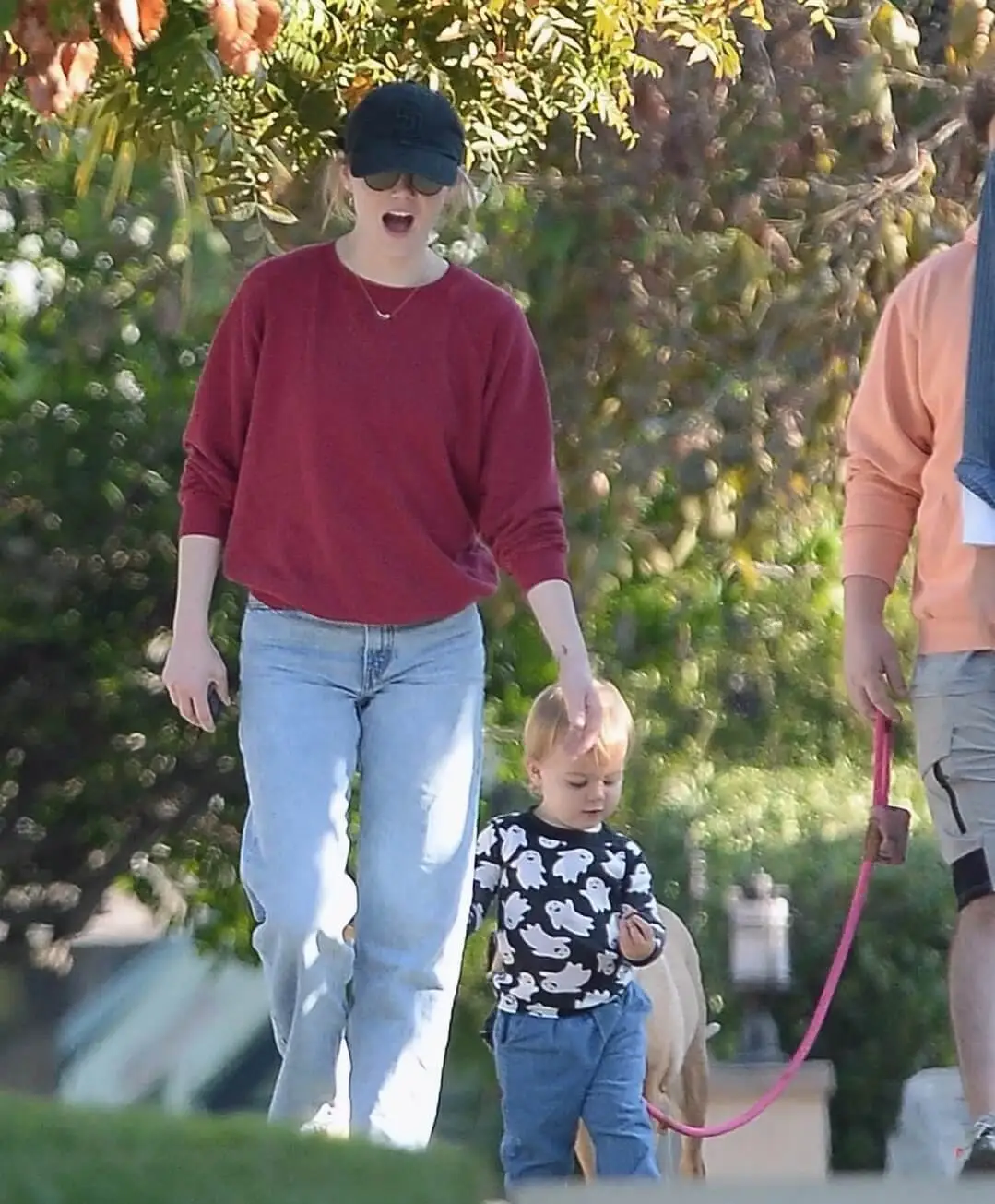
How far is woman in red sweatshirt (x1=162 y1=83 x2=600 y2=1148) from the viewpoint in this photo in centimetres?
353

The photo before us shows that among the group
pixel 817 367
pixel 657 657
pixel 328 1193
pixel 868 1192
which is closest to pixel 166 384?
pixel 817 367

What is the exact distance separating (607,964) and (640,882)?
0.52 ft

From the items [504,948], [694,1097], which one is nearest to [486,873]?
[504,948]

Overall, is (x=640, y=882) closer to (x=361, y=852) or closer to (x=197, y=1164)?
(x=361, y=852)

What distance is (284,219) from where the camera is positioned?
14.0 feet

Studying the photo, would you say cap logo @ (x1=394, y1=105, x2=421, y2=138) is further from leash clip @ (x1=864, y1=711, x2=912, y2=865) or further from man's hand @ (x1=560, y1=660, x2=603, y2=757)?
leash clip @ (x1=864, y1=711, x2=912, y2=865)

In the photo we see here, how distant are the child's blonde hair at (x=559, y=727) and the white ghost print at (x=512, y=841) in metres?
0.13

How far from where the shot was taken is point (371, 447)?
3578 millimetres

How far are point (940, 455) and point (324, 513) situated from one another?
999 mm

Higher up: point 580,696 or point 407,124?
point 407,124

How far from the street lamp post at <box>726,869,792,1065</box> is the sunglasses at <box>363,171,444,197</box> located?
2.34 meters

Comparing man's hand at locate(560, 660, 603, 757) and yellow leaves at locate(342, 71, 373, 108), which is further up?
yellow leaves at locate(342, 71, 373, 108)

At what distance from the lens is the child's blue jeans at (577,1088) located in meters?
4.07

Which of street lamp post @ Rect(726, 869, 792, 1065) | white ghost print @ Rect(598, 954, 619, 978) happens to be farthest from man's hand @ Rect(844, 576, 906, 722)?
street lamp post @ Rect(726, 869, 792, 1065)
